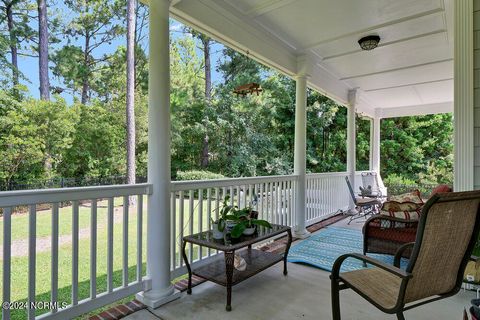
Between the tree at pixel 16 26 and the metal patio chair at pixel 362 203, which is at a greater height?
the tree at pixel 16 26

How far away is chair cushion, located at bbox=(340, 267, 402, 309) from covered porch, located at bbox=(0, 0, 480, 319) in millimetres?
538

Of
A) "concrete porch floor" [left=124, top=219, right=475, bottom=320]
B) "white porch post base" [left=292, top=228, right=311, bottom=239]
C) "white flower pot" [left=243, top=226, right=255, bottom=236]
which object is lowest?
"concrete porch floor" [left=124, top=219, right=475, bottom=320]

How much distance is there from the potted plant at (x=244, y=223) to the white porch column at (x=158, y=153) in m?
0.57

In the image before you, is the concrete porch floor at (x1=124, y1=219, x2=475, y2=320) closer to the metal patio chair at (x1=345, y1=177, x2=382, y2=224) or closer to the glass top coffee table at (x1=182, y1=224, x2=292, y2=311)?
the glass top coffee table at (x1=182, y1=224, x2=292, y2=311)

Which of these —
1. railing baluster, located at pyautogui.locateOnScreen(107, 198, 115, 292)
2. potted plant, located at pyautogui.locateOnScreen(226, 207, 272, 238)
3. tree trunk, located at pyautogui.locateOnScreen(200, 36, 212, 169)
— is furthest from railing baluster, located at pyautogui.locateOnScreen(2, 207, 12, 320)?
tree trunk, located at pyautogui.locateOnScreen(200, 36, 212, 169)

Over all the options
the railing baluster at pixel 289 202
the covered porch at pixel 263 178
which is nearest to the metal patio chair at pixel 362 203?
the covered porch at pixel 263 178

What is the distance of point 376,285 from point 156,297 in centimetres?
166

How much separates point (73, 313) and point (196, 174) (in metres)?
9.41

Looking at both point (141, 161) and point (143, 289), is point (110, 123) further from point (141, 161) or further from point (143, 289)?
point (143, 289)

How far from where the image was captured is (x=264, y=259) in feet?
9.12

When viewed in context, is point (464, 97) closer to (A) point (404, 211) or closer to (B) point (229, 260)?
(A) point (404, 211)

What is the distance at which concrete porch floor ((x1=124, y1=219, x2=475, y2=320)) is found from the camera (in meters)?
2.10

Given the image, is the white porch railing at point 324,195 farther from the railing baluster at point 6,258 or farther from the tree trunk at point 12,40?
the tree trunk at point 12,40

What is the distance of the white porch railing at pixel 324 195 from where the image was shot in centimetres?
500
